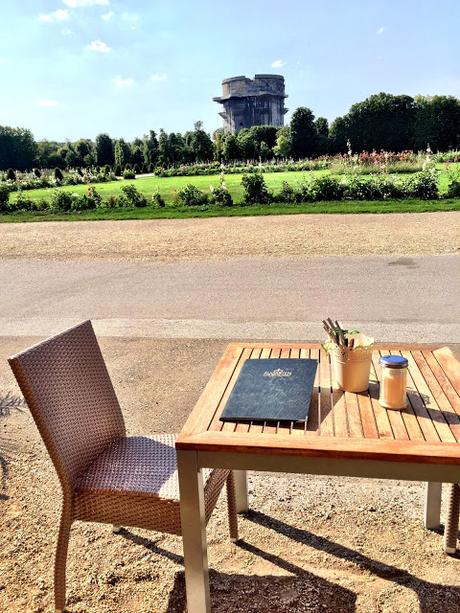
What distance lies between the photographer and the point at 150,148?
53312 mm

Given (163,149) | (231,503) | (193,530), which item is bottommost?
(231,503)

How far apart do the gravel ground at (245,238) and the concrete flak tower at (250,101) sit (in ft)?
271

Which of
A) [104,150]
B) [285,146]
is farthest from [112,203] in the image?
[104,150]

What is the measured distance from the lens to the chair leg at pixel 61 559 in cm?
221

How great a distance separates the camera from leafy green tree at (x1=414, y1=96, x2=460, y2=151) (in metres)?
45.1

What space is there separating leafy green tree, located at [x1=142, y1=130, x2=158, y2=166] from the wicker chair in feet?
163

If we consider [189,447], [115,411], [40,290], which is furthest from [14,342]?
[189,447]

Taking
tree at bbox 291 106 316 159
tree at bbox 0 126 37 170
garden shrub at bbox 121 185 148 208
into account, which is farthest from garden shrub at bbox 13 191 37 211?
tree at bbox 0 126 37 170

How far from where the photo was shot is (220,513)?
2867mm

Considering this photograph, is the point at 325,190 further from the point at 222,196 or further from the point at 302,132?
the point at 302,132

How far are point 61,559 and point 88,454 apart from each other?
16.4 inches

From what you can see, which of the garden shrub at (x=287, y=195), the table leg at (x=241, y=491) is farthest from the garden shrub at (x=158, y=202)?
the table leg at (x=241, y=491)

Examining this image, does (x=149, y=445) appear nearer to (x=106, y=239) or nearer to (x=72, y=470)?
(x=72, y=470)

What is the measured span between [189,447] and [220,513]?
3.92 feet
